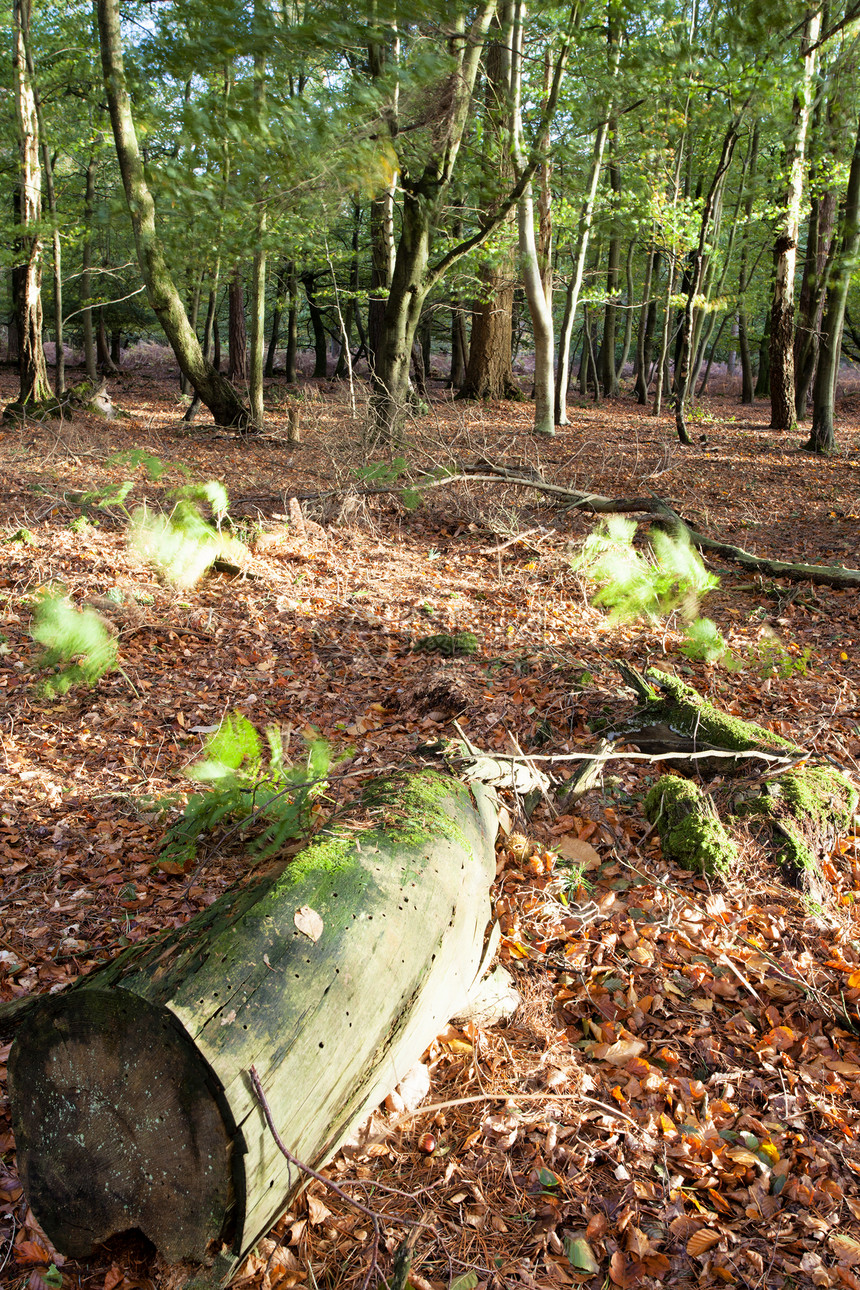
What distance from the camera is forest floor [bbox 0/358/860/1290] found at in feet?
7.04

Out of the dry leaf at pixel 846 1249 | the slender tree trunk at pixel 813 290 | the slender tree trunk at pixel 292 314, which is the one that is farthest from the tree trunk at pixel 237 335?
the dry leaf at pixel 846 1249

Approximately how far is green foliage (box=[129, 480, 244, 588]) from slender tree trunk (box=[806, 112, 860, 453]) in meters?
8.48

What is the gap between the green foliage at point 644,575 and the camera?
6734mm

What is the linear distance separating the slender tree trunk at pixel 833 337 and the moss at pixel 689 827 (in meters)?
8.79

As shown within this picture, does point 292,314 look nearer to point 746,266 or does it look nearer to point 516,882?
point 746,266

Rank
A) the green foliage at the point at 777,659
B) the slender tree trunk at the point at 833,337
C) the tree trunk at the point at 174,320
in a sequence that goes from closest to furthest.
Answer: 1. the green foliage at the point at 777,659
2. the tree trunk at the point at 174,320
3. the slender tree trunk at the point at 833,337

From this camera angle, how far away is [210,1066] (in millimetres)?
1785

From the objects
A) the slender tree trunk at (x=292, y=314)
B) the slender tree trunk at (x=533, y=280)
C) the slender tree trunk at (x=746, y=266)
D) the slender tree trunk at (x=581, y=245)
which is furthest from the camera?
the slender tree trunk at (x=292, y=314)

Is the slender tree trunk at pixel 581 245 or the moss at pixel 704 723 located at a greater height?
the slender tree trunk at pixel 581 245

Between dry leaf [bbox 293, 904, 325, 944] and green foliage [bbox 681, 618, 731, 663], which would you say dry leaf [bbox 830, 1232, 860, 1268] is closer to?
dry leaf [bbox 293, 904, 325, 944]

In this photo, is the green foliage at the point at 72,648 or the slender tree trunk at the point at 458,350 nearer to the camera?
the green foliage at the point at 72,648

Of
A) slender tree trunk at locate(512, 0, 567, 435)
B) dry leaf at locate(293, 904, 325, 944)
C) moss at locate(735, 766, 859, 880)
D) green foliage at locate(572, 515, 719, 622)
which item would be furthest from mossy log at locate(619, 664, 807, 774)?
slender tree trunk at locate(512, 0, 567, 435)

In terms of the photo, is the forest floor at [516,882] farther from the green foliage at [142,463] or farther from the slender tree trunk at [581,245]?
A: the slender tree trunk at [581,245]

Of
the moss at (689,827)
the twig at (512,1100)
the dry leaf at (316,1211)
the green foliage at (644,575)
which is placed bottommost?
the dry leaf at (316,1211)
